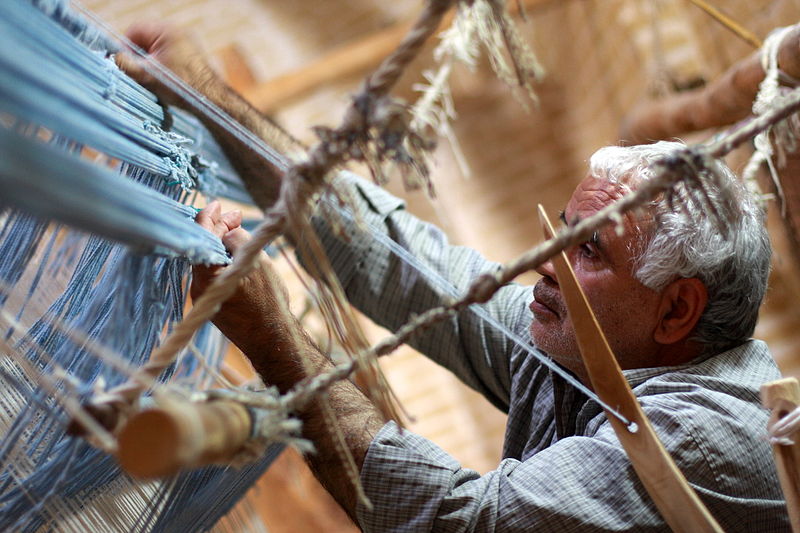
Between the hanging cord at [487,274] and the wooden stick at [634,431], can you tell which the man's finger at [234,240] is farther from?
the wooden stick at [634,431]

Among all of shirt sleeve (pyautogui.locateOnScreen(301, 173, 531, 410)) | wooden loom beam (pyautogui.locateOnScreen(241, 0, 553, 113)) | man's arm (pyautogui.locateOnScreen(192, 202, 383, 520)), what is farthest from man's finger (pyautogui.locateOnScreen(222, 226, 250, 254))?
wooden loom beam (pyautogui.locateOnScreen(241, 0, 553, 113))

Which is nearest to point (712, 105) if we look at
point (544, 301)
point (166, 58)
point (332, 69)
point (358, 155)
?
point (544, 301)

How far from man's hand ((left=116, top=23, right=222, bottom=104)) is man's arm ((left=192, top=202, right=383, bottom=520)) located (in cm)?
19

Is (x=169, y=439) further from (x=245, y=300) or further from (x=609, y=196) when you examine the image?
(x=609, y=196)

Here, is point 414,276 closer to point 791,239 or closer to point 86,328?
point 86,328

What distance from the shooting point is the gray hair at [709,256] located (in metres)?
1.08

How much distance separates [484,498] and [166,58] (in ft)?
2.25

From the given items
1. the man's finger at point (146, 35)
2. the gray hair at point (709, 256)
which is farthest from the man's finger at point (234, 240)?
the gray hair at point (709, 256)

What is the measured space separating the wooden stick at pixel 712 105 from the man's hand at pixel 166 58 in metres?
0.70

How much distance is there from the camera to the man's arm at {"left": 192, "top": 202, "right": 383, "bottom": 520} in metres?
0.86

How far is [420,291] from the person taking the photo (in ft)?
4.49

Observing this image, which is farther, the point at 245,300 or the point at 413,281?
the point at 413,281

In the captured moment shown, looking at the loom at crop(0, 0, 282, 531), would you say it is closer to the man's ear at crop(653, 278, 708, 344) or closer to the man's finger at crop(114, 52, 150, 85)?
the man's finger at crop(114, 52, 150, 85)

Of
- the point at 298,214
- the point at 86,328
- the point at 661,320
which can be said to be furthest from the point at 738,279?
the point at 86,328
